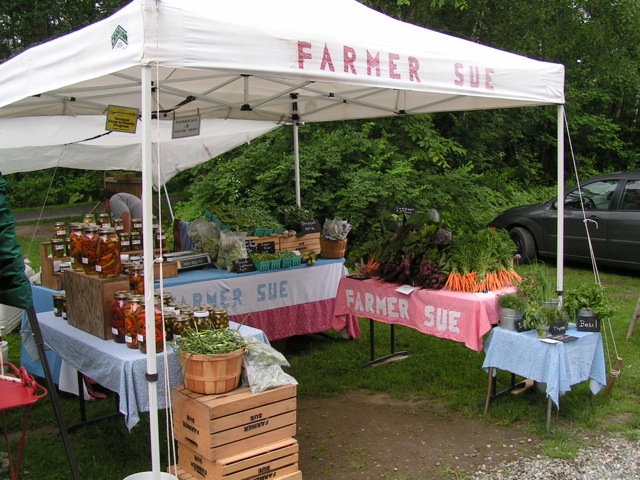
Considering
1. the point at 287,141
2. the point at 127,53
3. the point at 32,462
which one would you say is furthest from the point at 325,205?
the point at 127,53

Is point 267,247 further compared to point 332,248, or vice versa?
point 332,248

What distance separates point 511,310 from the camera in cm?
481

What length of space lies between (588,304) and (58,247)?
4.09m

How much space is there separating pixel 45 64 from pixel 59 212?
1497cm

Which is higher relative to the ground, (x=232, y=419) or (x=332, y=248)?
(x=332, y=248)

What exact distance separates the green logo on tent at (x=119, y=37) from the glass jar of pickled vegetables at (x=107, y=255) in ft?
3.90

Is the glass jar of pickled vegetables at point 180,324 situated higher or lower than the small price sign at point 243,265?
lower

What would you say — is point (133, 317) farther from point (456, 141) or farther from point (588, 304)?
point (456, 141)

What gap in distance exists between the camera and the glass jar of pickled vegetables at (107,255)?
13.1 feet

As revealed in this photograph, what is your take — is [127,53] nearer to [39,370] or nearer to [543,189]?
[39,370]

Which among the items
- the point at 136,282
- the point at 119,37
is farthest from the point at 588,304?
the point at 119,37

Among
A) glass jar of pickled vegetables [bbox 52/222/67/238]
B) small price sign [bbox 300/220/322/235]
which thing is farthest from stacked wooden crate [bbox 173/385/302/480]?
small price sign [bbox 300/220/322/235]

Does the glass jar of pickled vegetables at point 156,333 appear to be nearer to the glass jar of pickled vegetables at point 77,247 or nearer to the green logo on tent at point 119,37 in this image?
the glass jar of pickled vegetables at point 77,247

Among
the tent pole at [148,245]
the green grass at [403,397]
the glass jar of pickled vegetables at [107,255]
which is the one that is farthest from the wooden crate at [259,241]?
the tent pole at [148,245]
